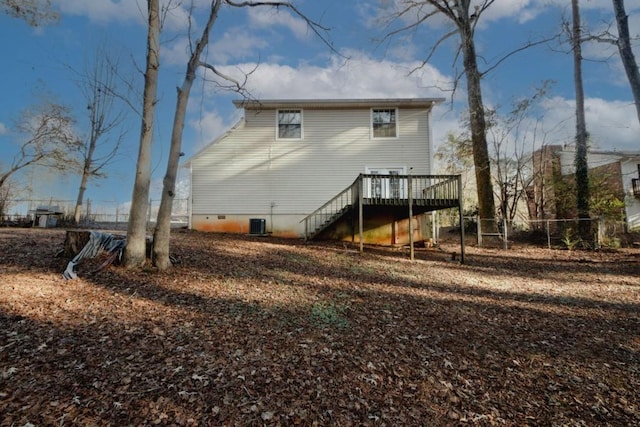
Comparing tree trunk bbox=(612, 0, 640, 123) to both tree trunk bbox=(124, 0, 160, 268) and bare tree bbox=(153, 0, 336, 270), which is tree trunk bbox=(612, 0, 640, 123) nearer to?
bare tree bbox=(153, 0, 336, 270)

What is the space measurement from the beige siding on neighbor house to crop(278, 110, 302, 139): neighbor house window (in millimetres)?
267

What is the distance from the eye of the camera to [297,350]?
3752 mm

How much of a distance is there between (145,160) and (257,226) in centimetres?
810

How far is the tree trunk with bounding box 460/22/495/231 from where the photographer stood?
14.3 m

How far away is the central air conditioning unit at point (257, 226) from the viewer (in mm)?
14203

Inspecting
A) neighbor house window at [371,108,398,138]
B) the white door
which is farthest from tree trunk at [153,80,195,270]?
neighbor house window at [371,108,398,138]

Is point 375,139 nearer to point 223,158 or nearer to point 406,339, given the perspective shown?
point 223,158

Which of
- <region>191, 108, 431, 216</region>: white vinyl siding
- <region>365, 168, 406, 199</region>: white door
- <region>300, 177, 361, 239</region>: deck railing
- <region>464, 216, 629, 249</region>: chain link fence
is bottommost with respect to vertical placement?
<region>464, 216, 629, 249</region>: chain link fence

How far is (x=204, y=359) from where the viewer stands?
3.42 metres

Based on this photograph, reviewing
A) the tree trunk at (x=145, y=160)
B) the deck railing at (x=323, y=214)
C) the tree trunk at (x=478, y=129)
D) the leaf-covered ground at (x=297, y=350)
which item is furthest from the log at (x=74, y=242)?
the tree trunk at (x=478, y=129)

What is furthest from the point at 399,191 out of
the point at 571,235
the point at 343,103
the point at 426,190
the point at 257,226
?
the point at 571,235

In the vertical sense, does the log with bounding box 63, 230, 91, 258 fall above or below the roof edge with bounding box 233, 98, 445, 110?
below

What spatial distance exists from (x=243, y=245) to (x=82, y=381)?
24.4 ft

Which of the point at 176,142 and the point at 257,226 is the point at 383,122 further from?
the point at 176,142
